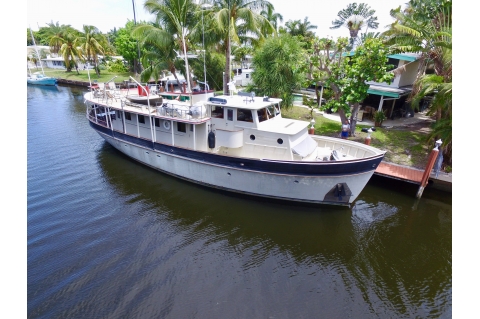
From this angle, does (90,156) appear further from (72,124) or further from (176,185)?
(72,124)

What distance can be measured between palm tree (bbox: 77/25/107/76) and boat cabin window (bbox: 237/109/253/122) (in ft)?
158

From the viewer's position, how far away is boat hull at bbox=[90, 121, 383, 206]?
10.7m

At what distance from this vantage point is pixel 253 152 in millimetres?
12141

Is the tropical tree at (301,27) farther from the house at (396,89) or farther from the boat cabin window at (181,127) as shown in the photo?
the boat cabin window at (181,127)

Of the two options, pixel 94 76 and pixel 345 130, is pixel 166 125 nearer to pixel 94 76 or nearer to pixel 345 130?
pixel 345 130

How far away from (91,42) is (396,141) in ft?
173

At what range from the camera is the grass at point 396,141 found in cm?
1473

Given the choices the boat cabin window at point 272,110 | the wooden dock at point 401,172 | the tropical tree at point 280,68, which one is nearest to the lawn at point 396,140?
the wooden dock at point 401,172

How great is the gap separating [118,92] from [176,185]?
9.01 m

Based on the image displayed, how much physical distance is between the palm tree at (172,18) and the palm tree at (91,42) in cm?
3394

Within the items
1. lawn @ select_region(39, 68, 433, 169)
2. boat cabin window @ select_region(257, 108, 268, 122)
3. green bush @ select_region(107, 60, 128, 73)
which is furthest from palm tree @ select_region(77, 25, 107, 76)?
boat cabin window @ select_region(257, 108, 268, 122)

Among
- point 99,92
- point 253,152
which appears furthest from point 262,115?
point 99,92

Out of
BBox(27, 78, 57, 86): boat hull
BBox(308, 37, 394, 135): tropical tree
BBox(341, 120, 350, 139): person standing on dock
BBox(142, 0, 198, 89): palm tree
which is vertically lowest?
BBox(341, 120, 350, 139): person standing on dock

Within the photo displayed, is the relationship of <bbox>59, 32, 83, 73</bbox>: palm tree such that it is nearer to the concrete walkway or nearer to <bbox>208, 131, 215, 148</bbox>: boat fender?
the concrete walkway
